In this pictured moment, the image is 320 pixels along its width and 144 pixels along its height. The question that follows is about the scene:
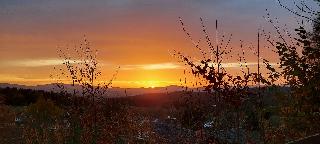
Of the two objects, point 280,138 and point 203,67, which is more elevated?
point 203,67

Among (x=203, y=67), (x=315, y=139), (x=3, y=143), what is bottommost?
(x=3, y=143)

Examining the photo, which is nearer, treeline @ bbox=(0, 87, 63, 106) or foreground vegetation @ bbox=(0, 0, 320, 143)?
foreground vegetation @ bbox=(0, 0, 320, 143)

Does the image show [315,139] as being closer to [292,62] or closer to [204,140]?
[204,140]

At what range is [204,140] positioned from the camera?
9.83 m

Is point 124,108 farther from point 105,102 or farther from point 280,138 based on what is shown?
point 280,138

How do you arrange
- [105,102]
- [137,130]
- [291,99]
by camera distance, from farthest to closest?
[137,130]
[105,102]
[291,99]

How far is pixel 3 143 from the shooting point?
17.4 m

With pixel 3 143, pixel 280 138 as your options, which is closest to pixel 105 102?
pixel 280 138

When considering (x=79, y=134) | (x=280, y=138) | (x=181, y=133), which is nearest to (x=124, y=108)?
(x=181, y=133)

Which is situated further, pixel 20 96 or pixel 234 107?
pixel 20 96

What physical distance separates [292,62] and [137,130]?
4085 mm

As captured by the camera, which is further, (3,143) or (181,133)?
(3,143)

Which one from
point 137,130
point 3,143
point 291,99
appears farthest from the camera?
point 3,143

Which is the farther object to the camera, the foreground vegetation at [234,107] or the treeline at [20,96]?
the treeline at [20,96]
